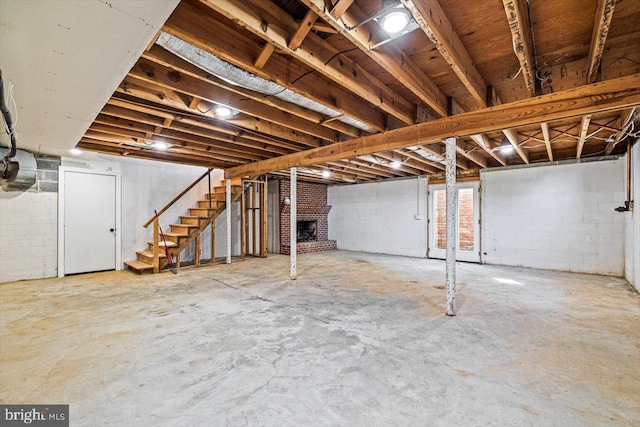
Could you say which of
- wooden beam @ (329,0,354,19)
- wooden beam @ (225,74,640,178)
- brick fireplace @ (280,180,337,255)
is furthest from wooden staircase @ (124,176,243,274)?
wooden beam @ (329,0,354,19)

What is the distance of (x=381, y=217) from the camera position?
28.1 ft

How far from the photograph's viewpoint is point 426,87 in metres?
2.75

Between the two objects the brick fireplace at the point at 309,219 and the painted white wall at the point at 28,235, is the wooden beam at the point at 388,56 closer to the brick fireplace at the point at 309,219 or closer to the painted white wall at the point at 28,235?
the brick fireplace at the point at 309,219

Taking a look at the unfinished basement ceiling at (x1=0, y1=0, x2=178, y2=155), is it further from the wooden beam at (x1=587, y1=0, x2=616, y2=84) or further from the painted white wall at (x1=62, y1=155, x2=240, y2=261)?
the painted white wall at (x1=62, y1=155, x2=240, y2=261)

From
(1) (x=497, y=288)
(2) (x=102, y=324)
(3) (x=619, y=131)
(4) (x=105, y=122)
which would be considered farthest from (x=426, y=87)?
(2) (x=102, y=324)

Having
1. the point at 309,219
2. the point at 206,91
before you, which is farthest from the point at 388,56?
the point at 309,219

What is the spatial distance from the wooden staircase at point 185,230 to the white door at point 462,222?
5.16 meters

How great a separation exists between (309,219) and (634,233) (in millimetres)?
7008

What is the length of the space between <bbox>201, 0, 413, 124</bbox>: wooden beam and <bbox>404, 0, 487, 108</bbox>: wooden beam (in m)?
0.76

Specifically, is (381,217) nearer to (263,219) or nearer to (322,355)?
(263,219)

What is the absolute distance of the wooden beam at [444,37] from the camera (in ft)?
5.33

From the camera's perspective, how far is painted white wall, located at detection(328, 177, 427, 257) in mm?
7828

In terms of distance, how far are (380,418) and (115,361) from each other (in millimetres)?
2063

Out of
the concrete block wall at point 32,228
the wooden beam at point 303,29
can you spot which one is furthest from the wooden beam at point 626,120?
the concrete block wall at point 32,228
